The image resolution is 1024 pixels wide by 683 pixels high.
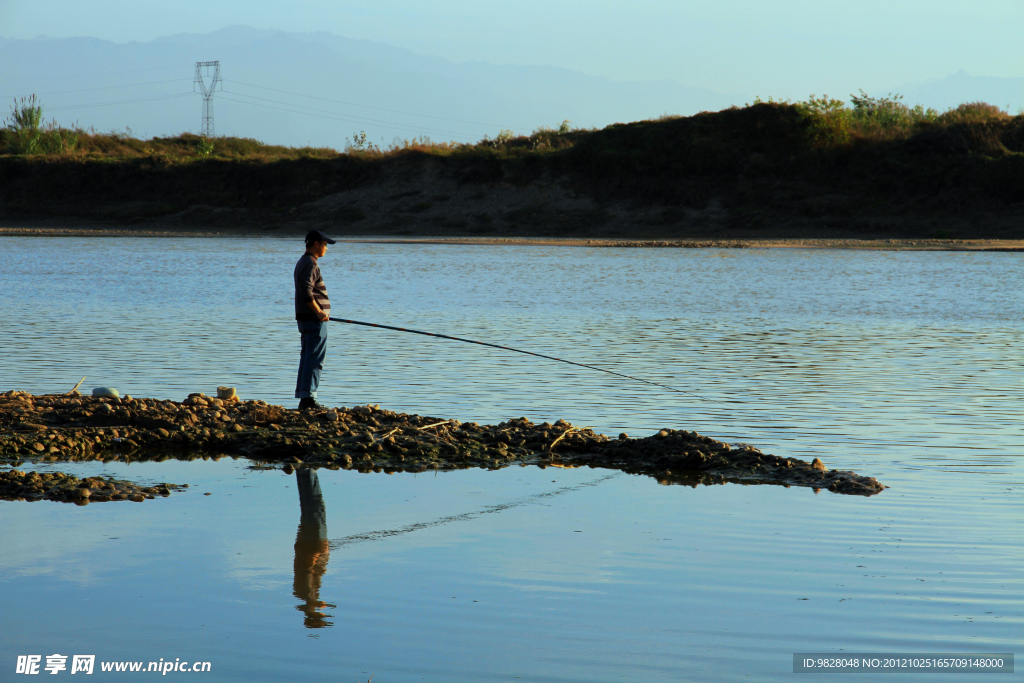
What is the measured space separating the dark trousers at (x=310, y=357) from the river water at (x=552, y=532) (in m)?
0.85

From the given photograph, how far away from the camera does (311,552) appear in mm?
5098

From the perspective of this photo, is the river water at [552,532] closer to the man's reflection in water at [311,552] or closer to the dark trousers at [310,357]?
the man's reflection in water at [311,552]

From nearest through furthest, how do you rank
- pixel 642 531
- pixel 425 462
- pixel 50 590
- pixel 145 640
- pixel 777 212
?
pixel 145 640 < pixel 50 590 < pixel 642 531 < pixel 425 462 < pixel 777 212

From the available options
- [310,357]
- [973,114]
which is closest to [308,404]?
[310,357]

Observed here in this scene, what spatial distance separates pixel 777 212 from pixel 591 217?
254 inches

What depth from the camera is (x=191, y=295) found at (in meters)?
19.1

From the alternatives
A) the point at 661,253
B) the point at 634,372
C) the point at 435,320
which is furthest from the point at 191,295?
the point at 661,253

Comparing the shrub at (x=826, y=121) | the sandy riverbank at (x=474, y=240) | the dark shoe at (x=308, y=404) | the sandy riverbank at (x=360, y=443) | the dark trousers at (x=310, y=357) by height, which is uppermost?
the shrub at (x=826, y=121)

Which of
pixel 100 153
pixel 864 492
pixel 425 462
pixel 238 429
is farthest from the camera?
pixel 100 153

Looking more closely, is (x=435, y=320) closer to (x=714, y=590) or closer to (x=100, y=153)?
(x=714, y=590)

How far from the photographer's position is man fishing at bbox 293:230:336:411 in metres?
8.47

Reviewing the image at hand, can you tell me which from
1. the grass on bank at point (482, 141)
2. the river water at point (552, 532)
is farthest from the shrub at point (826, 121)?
the river water at point (552, 532)

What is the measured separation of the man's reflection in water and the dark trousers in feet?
5.87

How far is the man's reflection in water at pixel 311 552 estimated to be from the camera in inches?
170
